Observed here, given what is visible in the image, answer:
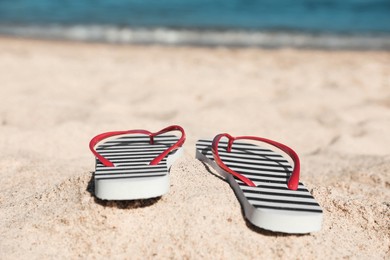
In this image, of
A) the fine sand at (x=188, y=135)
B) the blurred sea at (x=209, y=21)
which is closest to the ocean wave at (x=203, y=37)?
the blurred sea at (x=209, y=21)

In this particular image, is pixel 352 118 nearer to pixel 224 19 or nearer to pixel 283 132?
pixel 283 132

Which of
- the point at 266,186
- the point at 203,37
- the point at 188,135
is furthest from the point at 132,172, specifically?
the point at 203,37

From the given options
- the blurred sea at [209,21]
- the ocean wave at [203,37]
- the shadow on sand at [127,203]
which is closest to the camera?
the shadow on sand at [127,203]

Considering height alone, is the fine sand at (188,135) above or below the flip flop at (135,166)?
below

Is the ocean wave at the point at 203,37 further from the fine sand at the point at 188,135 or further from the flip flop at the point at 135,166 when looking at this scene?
the flip flop at the point at 135,166

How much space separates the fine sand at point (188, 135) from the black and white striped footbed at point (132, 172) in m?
0.09

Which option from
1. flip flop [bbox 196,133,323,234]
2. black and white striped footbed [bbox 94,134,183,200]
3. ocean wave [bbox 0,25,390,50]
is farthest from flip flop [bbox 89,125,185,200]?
ocean wave [bbox 0,25,390,50]

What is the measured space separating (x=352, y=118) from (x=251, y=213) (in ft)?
6.76

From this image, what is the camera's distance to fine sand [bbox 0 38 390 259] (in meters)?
1.55

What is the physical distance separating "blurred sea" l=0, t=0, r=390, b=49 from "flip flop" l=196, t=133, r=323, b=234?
4850 millimetres

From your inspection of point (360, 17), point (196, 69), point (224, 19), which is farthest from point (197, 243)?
point (360, 17)

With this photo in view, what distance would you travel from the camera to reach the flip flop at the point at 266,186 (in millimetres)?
1458

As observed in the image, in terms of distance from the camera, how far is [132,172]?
1611 millimetres

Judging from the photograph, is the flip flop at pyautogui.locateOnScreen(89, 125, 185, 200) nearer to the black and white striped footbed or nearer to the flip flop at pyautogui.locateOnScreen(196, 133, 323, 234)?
the black and white striped footbed
